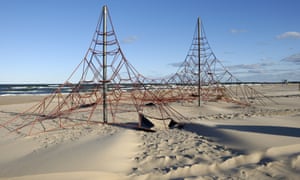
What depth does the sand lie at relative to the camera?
202 inches

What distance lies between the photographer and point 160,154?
629cm

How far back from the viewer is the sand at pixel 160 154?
5.12 metres

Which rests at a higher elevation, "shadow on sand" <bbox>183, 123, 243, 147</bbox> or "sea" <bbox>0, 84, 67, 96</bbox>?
"sea" <bbox>0, 84, 67, 96</bbox>

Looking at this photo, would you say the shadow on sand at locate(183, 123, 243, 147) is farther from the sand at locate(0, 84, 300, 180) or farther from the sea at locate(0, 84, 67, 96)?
the sea at locate(0, 84, 67, 96)

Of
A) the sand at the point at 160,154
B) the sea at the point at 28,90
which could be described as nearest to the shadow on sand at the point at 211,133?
the sand at the point at 160,154

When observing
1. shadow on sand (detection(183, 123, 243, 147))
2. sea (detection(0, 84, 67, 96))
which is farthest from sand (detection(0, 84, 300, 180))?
sea (detection(0, 84, 67, 96))

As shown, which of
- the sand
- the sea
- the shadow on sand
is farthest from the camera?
the sea

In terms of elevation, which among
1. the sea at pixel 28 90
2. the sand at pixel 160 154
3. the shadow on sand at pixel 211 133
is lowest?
the sand at pixel 160 154

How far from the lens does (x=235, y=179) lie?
188 inches

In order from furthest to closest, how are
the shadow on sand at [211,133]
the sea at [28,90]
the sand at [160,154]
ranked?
the sea at [28,90] → the shadow on sand at [211,133] → the sand at [160,154]

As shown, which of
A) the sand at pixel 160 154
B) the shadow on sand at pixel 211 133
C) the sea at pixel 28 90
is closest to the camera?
the sand at pixel 160 154

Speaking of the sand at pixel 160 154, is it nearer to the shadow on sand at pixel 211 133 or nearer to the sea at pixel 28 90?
the shadow on sand at pixel 211 133

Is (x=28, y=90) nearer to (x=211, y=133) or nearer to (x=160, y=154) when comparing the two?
(x=211, y=133)

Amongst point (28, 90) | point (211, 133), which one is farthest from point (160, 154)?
point (28, 90)
